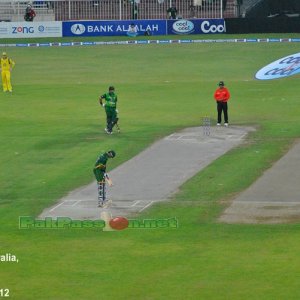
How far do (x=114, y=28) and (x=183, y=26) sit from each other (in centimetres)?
550

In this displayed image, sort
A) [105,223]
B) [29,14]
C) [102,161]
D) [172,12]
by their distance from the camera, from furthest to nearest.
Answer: [29,14], [172,12], [102,161], [105,223]

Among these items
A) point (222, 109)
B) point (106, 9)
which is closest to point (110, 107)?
point (222, 109)

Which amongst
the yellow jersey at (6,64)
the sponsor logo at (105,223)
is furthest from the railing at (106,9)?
the sponsor logo at (105,223)

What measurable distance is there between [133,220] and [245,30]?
63.2 m

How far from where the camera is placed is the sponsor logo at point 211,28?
95938 mm

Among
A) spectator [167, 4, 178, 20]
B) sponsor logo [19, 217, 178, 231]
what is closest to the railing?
spectator [167, 4, 178, 20]

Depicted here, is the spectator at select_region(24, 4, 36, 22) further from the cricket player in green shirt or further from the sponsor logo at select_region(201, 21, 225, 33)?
the cricket player in green shirt

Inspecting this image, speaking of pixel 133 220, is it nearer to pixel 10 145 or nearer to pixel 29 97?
pixel 10 145

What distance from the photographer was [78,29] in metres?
96.7

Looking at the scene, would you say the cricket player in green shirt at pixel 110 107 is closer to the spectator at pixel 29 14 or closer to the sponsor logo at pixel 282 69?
the sponsor logo at pixel 282 69

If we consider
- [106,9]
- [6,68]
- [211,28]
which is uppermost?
[106,9]

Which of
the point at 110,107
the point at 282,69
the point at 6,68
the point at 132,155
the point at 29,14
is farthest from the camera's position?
the point at 29,14

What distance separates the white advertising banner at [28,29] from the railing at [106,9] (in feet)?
6.84

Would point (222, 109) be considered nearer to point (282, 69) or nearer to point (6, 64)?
point (282, 69)
